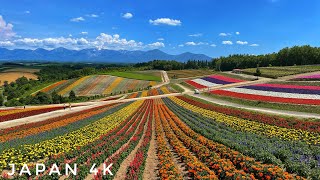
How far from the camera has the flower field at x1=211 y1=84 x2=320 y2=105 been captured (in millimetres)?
45106

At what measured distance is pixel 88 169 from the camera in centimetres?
1586

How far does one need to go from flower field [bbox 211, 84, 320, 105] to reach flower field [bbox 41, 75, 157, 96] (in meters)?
52.2

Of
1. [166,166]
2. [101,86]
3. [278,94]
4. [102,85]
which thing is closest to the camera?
[166,166]

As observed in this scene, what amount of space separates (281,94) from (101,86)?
77824 mm

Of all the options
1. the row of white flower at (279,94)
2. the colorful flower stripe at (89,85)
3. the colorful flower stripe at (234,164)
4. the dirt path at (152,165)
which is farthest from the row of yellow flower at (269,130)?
the colorful flower stripe at (89,85)

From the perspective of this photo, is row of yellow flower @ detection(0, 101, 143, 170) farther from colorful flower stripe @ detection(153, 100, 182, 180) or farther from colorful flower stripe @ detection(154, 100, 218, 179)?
colorful flower stripe @ detection(154, 100, 218, 179)

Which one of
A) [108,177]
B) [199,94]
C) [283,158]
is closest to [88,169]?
[108,177]

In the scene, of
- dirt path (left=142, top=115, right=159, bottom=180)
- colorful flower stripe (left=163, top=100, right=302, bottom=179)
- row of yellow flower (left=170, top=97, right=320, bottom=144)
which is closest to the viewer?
colorful flower stripe (left=163, top=100, right=302, bottom=179)

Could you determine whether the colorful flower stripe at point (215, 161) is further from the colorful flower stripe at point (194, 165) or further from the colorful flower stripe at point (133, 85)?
the colorful flower stripe at point (133, 85)

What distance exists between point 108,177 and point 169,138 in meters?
10.2

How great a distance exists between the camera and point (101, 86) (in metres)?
116

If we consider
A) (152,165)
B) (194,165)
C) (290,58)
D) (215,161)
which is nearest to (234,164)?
(215,161)

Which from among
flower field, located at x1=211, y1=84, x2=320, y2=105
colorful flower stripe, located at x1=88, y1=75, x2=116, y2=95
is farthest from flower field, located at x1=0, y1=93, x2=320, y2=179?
colorful flower stripe, located at x1=88, y1=75, x2=116, y2=95

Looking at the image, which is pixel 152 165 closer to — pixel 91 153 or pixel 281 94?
pixel 91 153
